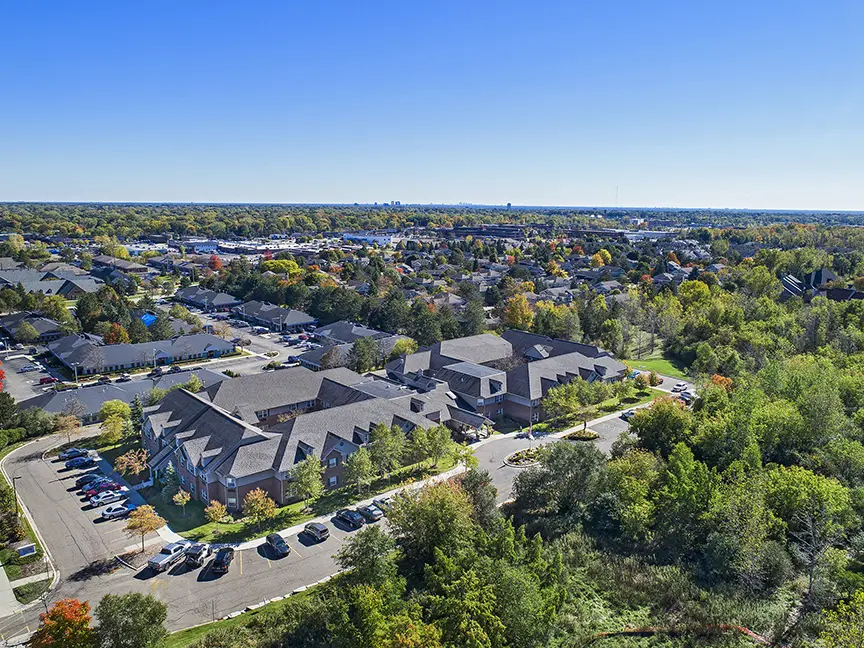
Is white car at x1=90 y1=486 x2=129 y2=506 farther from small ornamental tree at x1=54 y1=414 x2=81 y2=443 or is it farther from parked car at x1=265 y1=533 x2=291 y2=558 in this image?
parked car at x1=265 y1=533 x2=291 y2=558

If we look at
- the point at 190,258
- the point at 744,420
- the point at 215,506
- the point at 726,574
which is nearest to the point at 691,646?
the point at 726,574

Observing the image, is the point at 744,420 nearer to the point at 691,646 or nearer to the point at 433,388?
the point at 691,646

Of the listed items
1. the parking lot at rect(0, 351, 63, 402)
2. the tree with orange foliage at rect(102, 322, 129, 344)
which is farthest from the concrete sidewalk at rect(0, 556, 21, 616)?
the tree with orange foliage at rect(102, 322, 129, 344)

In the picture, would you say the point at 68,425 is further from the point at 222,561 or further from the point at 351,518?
the point at 351,518

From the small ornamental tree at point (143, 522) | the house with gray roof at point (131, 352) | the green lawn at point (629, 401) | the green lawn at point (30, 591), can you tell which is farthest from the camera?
the house with gray roof at point (131, 352)

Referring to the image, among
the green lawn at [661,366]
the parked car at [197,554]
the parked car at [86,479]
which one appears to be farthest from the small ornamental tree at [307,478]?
the green lawn at [661,366]

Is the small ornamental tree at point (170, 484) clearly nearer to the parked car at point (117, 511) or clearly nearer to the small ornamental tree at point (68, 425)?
the parked car at point (117, 511)
